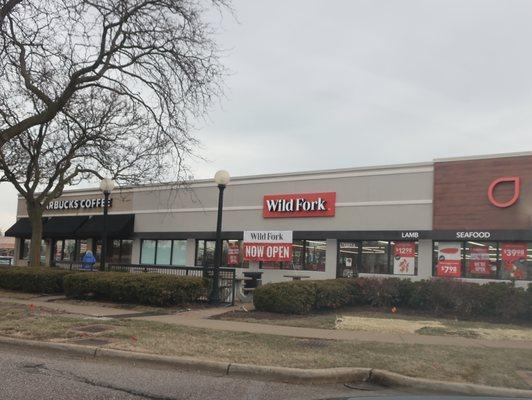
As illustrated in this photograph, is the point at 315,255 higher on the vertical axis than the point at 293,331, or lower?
higher

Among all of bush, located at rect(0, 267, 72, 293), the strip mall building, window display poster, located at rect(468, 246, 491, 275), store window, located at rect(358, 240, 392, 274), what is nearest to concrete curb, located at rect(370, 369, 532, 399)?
the strip mall building

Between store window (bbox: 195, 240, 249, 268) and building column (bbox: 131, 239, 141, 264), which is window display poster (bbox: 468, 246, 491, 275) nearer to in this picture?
store window (bbox: 195, 240, 249, 268)

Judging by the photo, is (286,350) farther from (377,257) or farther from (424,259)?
(377,257)

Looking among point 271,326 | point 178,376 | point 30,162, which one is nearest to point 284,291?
point 271,326

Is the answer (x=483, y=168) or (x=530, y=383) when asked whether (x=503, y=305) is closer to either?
(x=483, y=168)

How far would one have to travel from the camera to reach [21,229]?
35438mm

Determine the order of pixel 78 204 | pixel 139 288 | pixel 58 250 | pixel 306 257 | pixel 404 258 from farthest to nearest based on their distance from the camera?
pixel 58 250 < pixel 78 204 < pixel 306 257 < pixel 404 258 < pixel 139 288

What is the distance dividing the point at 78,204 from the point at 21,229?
5067mm

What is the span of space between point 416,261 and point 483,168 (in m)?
4.23

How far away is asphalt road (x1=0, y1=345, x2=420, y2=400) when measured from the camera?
658 centimetres

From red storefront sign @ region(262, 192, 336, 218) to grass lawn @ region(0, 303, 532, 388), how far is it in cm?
1277

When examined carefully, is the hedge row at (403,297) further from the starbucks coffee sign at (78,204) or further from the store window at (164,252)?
the starbucks coffee sign at (78,204)

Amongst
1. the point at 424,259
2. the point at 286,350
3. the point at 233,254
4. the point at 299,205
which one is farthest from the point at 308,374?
the point at 233,254

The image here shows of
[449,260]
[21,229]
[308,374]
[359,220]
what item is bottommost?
[308,374]
